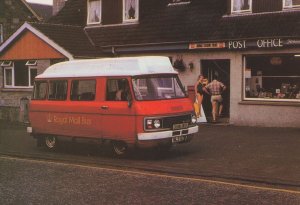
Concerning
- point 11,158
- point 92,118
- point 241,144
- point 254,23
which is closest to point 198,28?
point 254,23

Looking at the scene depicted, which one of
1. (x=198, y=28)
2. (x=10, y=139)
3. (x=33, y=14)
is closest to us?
(x=10, y=139)

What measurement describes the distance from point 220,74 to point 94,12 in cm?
794

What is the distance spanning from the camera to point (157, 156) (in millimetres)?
12484

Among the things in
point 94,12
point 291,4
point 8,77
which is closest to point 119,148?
point 291,4

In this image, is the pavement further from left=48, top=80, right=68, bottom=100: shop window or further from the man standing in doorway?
the man standing in doorway

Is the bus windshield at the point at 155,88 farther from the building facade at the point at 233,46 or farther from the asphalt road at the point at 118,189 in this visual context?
the building facade at the point at 233,46

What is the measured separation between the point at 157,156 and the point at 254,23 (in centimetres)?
837

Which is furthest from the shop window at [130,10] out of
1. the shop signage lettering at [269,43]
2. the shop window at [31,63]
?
the shop signage lettering at [269,43]

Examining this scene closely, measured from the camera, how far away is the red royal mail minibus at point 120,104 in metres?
11.8

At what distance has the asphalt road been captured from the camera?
789cm

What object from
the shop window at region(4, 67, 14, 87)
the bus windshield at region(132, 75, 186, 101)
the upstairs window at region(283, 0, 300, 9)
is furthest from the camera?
the shop window at region(4, 67, 14, 87)

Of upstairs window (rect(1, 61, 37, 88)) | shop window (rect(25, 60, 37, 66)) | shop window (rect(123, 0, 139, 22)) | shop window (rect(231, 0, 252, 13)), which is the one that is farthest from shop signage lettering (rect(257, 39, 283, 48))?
upstairs window (rect(1, 61, 37, 88))

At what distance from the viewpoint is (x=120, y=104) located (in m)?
12.2

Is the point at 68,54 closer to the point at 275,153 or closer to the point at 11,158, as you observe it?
the point at 11,158
